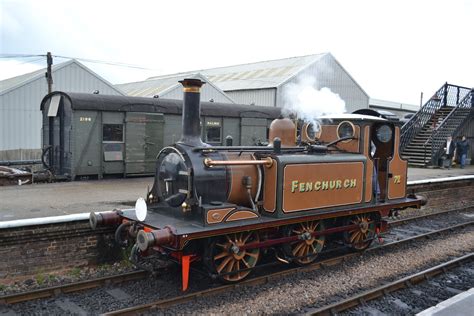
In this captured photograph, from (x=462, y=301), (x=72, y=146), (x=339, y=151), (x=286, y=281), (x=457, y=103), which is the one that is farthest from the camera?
(x=457, y=103)

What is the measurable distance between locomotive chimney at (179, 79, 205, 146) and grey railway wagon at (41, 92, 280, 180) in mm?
7372

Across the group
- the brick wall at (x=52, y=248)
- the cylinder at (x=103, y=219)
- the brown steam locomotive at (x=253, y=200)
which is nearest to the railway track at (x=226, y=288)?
the brown steam locomotive at (x=253, y=200)

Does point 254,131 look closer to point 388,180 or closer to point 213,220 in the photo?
point 388,180

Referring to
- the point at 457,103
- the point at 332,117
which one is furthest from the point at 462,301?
Answer: the point at 457,103

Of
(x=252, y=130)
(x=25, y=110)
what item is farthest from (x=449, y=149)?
(x=25, y=110)

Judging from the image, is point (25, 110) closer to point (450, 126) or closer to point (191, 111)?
point (191, 111)

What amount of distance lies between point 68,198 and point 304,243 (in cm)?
519

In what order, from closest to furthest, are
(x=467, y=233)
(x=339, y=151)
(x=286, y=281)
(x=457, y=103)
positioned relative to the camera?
1. (x=286, y=281)
2. (x=339, y=151)
3. (x=467, y=233)
4. (x=457, y=103)

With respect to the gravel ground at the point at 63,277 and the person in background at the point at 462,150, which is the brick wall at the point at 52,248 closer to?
the gravel ground at the point at 63,277

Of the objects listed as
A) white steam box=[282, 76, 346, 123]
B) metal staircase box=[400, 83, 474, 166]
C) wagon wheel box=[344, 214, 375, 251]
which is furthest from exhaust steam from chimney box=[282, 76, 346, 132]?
metal staircase box=[400, 83, 474, 166]

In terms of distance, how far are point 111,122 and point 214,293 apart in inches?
339

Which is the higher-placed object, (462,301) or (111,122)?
(111,122)

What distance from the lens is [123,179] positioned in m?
13.3

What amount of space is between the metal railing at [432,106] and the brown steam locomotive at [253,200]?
45.6 ft
